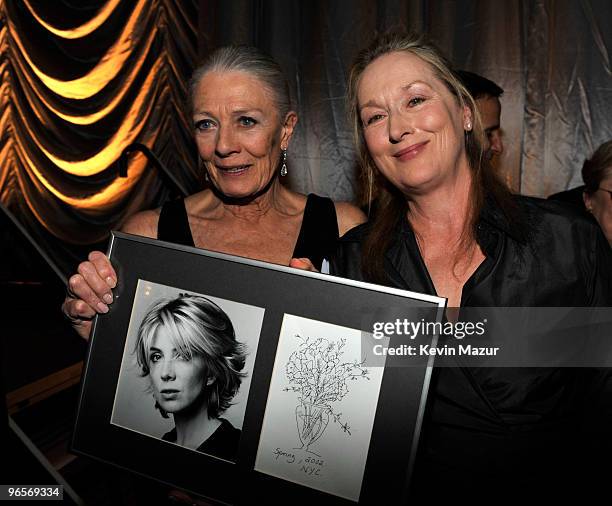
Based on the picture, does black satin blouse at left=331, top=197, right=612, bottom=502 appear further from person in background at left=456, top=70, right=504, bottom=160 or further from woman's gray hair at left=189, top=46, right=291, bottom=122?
person in background at left=456, top=70, right=504, bottom=160

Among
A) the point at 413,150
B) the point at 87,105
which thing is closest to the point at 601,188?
the point at 413,150

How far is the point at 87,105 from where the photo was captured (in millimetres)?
4375

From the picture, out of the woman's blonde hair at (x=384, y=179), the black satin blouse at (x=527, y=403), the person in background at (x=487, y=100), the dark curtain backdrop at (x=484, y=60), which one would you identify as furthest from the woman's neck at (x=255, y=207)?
the dark curtain backdrop at (x=484, y=60)

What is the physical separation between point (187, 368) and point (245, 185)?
2.14 feet

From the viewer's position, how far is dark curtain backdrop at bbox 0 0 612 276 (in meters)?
3.58

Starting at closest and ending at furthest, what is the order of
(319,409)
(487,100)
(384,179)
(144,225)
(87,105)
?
(319,409)
(384,179)
(144,225)
(487,100)
(87,105)

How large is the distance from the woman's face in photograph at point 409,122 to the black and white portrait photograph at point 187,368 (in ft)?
1.76

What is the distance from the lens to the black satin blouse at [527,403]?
148 centimetres

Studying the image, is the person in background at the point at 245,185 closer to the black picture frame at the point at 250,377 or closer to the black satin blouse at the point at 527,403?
the black picture frame at the point at 250,377

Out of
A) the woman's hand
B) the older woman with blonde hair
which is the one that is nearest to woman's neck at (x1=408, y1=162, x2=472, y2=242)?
the older woman with blonde hair

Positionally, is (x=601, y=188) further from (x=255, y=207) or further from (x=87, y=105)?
(x=87, y=105)

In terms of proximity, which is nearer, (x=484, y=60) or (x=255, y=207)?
(x=255, y=207)

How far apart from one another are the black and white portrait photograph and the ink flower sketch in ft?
0.40

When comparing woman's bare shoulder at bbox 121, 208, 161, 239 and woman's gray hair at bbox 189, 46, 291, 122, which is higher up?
woman's gray hair at bbox 189, 46, 291, 122
